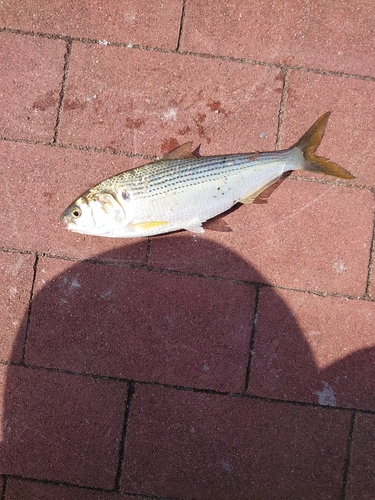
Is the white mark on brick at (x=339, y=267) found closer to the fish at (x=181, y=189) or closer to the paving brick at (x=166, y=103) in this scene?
the fish at (x=181, y=189)

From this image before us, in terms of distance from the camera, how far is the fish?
12.2 ft

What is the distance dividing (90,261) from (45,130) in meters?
1.22

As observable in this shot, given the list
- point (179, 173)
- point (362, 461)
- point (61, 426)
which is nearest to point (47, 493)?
point (61, 426)

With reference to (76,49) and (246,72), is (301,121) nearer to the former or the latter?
(246,72)

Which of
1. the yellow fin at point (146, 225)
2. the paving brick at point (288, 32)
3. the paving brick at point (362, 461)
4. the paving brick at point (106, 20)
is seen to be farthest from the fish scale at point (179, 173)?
the paving brick at point (362, 461)

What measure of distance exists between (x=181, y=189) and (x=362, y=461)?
109 inches

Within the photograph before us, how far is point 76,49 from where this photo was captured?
421 cm

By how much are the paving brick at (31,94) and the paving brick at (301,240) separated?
1570 millimetres

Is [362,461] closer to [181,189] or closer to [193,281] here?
[193,281]

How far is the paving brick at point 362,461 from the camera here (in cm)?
406

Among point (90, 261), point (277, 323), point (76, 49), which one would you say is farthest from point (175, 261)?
point (76, 49)

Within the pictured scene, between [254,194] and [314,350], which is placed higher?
[254,194]

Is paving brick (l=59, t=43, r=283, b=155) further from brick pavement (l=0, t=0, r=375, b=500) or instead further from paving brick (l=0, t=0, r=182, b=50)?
paving brick (l=0, t=0, r=182, b=50)

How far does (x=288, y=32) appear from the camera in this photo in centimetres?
418
